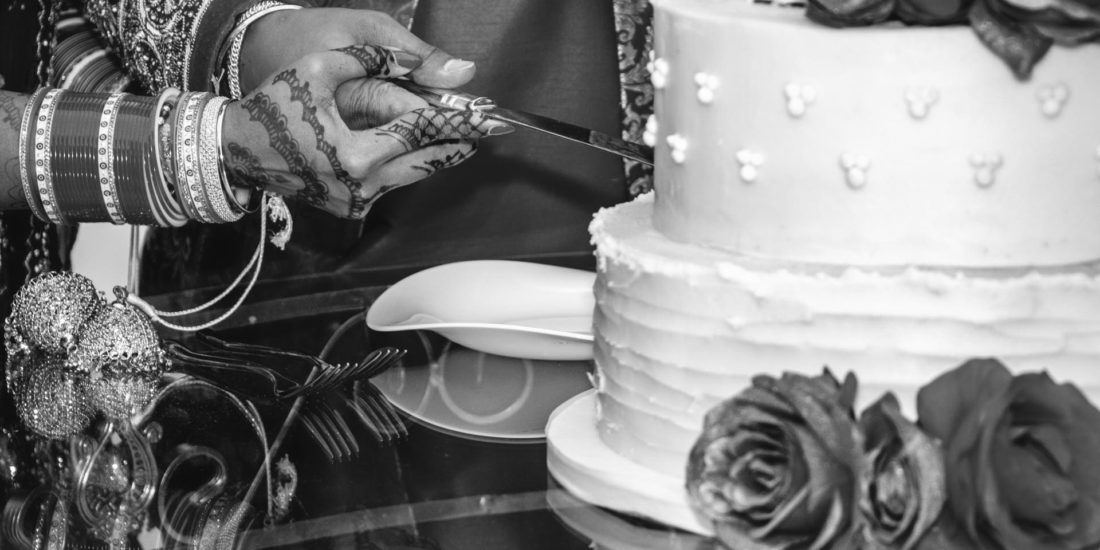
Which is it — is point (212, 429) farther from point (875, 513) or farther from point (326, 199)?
point (875, 513)

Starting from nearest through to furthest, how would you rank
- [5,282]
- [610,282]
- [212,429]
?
[610,282]
[212,429]
[5,282]

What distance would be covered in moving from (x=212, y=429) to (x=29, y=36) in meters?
0.55

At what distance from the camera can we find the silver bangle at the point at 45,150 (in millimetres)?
1065

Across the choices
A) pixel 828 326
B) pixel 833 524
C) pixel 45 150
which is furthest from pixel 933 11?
pixel 45 150

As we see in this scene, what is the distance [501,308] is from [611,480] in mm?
391

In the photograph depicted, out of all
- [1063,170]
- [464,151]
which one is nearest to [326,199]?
[464,151]

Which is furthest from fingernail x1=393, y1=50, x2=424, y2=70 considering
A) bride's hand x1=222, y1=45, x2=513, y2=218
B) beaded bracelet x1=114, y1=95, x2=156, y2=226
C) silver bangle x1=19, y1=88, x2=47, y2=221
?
silver bangle x1=19, y1=88, x2=47, y2=221

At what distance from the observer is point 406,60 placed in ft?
3.49

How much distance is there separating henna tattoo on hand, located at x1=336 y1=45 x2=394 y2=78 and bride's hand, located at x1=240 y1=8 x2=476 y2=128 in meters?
0.01

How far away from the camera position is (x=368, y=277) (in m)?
1.46

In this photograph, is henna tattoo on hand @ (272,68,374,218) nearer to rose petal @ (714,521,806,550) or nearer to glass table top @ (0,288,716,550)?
glass table top @ (0,288,716,550)

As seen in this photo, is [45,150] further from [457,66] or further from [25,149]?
[457,66]

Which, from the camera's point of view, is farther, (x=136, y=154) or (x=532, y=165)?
(x=532, y=165)

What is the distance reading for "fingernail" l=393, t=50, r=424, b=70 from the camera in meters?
1.06
